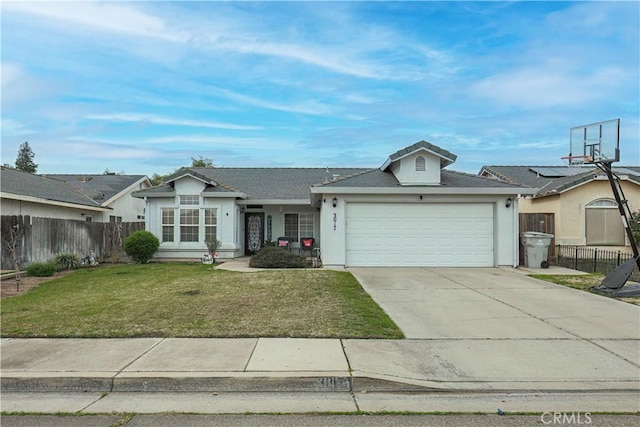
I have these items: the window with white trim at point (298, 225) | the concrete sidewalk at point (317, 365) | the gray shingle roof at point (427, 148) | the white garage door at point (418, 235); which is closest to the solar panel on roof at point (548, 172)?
the white garage door at point (418, 235)

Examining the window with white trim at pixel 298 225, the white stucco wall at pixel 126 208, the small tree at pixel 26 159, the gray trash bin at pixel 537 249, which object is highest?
the small tree at pixel 26 159

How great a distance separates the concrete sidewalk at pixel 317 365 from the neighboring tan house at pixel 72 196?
44.1ft

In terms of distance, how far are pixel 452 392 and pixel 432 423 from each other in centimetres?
86

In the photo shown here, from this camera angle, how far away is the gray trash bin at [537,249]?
51.5 feet

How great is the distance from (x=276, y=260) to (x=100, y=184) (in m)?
17.2

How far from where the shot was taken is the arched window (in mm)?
18359

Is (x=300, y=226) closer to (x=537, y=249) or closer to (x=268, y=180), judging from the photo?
(x=268, y=180)

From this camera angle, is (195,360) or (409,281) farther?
(409,281)

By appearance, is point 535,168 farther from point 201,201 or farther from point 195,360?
point 195,360

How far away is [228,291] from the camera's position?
34.5 ft

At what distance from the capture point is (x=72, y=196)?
2256 cm

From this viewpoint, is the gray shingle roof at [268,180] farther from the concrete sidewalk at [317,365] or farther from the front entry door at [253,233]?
the concrete sidewalk at [317,365]

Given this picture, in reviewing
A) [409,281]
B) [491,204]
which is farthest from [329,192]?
[491,204]

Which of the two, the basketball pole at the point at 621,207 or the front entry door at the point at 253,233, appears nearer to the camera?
the basketball pole at the point at 621,207
